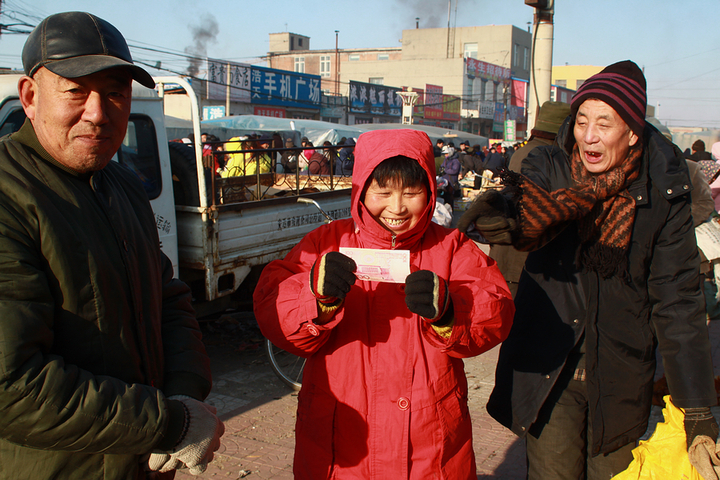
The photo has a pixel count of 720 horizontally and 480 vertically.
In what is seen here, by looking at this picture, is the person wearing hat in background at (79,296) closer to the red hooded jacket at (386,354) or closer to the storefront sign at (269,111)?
the red hooded jacket at (386,354)

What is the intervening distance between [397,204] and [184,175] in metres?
3.68

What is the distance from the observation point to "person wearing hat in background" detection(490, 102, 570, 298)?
13.8ft

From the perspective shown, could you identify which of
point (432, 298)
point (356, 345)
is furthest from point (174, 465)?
point (432, 298)

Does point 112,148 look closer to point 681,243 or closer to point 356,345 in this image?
point 356,345

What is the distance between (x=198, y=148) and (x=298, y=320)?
3.50 m

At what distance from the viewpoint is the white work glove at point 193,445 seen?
141cm

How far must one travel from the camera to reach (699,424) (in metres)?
2.11

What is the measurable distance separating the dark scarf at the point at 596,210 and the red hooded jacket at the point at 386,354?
33 cm

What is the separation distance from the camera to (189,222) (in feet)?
15.9

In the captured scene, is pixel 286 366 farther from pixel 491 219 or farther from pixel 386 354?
pixel 491 219

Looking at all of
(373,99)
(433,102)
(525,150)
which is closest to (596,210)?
(525,150)

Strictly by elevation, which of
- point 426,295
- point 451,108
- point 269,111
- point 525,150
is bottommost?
point 426,295

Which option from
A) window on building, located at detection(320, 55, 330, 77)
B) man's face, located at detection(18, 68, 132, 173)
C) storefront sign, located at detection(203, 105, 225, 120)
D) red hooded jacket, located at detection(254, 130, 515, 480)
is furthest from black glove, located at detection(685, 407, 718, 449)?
window on building, located at detection(320, 55, 330, 77)

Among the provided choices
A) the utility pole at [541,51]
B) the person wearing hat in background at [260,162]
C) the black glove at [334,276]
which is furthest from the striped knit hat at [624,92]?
the utility pole at [541,51]
